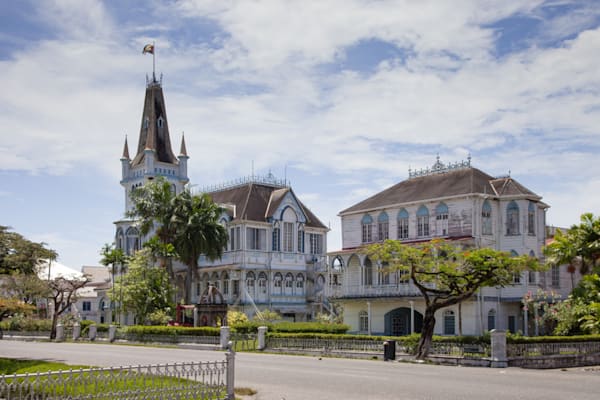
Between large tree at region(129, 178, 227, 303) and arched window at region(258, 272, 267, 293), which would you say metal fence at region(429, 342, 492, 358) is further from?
arched window at region(258, 272, 267, 293)

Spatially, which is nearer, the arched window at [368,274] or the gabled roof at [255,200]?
the arched window at [368,274]

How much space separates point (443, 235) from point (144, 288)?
20749 mm

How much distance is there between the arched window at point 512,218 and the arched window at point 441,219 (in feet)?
12.4

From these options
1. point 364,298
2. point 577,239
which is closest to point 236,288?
point 364,298

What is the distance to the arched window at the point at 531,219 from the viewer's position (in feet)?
155

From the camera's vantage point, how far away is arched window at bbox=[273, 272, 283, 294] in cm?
6419

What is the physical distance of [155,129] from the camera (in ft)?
244

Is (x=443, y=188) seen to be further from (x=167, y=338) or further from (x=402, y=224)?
(x=167, y=338)

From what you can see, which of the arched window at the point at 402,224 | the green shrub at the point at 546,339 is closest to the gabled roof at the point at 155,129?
the arched window at the point at 402,224

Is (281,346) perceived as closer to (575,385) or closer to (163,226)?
(575,385)

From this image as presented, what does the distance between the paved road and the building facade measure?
17637 mm

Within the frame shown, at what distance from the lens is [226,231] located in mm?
61281

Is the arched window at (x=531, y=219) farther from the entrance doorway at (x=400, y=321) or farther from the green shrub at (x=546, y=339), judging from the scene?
the green shrub at (x=546, y=339)

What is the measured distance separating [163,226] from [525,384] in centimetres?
4030
